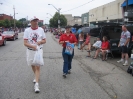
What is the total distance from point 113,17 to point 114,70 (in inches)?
924

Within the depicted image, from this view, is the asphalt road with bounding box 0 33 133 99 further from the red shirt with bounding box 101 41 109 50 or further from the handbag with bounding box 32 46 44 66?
the red shirt with bounding box 101 41 109 50

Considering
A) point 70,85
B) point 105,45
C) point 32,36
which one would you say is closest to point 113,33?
point 105,45

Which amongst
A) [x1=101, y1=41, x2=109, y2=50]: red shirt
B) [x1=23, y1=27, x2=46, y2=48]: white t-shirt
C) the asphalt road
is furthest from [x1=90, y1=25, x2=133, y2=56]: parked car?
[x1=23, y1=27, x2=46, y2=48]: white t-shirt

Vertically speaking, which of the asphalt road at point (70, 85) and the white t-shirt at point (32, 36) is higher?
the white t-shirt at point (32, 36)

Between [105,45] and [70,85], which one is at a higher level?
[105,45]

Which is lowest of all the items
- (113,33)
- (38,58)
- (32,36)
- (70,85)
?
(70,85)

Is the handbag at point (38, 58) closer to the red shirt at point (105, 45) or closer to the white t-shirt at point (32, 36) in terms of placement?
the white t-shirt at point (32, 36)

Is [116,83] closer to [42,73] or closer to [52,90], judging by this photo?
[52,90]

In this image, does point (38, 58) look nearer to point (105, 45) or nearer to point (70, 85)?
point (70, 85)

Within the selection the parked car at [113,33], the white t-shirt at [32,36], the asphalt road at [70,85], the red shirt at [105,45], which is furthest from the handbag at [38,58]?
the parked car at [113,33]

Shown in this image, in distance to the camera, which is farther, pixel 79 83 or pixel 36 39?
pixel 79 83

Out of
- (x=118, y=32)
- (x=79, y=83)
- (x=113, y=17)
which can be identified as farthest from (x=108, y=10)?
(x=79, y=83)

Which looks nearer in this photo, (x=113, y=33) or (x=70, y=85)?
(x=70, y=85)

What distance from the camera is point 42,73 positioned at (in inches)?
295
